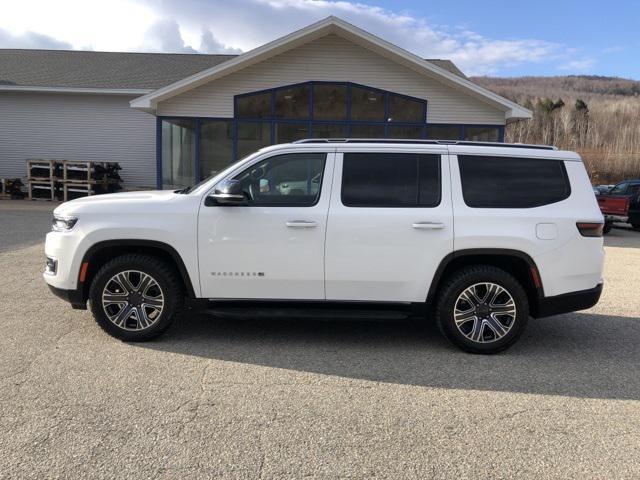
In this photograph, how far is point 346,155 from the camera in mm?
4891

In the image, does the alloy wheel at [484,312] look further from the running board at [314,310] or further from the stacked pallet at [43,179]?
the stacked pallet at [43,179]

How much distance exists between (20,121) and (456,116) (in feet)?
56.2

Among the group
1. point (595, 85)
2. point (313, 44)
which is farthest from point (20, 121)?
point (595, 85)

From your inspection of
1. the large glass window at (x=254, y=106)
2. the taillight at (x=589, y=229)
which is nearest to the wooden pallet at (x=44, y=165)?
the large glass window at (x=254, y=106)

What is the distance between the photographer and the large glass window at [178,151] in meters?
15.6

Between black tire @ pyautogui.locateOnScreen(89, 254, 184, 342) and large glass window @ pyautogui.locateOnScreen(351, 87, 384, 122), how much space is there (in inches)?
456

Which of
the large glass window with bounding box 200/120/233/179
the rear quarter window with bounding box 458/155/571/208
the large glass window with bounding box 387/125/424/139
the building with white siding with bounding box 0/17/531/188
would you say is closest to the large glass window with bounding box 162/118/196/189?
the building with white siding with bounding box 0/17/531/188

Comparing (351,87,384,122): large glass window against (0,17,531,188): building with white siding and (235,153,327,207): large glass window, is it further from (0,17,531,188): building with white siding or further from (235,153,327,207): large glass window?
(235,153,327,207): large glass window

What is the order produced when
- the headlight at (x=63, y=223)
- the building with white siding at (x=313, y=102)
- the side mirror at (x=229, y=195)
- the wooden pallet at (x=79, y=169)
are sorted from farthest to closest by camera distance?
the wooden pallet at (x=79, y=169)
the building with white siding at (x=313, y=102)
the headlight at (x=63, y=223)
the side mirror at (x=229, y=195)

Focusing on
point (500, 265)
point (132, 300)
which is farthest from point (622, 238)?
point (132, 300)

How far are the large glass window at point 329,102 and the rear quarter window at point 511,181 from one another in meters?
11.0

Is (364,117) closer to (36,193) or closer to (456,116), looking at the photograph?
(456,116)

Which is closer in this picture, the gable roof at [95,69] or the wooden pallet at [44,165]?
the wooden pallet at [44,165]

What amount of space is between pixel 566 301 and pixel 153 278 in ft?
12.5
